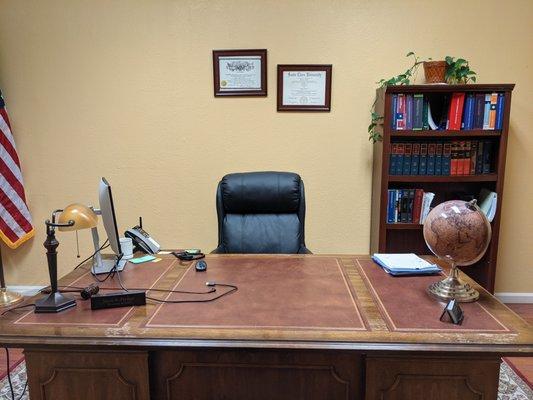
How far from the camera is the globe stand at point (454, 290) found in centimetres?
131

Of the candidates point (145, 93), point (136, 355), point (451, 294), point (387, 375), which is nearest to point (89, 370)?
point (136, 355)

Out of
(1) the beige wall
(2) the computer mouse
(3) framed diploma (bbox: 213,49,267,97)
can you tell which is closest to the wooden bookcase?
(1) the beige wall

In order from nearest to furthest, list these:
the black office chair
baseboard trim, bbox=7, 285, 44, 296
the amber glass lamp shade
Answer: the amber glass lamp shade → the black office chair → baseboard trim, bbox=7, 285, 44, 296

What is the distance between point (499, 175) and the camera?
2471 millimetres

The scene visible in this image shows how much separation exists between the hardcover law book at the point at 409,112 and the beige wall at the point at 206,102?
1.15ft

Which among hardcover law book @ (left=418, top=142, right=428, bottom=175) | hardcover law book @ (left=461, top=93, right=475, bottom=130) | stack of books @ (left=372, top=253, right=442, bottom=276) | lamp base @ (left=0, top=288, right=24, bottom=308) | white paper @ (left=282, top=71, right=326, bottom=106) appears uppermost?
white paper @ (left=282, top=71, right=326, bottom=106)

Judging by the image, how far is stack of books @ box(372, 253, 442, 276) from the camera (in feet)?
5.11

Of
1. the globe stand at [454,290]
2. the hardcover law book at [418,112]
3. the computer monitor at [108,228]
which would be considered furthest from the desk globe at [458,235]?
the hardcover law book at [418,112]

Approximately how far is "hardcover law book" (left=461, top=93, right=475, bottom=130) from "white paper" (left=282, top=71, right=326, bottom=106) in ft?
3.04

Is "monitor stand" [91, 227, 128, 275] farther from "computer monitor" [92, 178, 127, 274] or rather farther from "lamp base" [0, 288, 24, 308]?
"lamp base" [0, 288, 24, 308]

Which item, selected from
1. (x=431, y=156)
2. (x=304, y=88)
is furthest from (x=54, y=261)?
(x=431, y=156)

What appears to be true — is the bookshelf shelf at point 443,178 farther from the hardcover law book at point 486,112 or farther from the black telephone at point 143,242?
the black telephone at point 143,242

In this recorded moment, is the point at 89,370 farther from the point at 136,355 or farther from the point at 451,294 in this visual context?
the point at 451,294

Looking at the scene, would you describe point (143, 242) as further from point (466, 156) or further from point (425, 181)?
point (466, 156)
